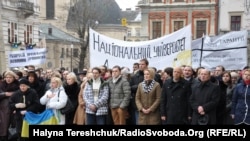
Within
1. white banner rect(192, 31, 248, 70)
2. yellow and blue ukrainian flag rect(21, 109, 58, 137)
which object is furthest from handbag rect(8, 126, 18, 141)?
white banner rect(192, 31, 248, 70)

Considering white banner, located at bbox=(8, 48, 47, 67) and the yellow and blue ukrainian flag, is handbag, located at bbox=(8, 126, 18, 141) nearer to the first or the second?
the yellow and blue ukrainian flag

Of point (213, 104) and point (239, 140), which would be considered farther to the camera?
point (213, 104)

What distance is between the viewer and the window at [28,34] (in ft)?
133

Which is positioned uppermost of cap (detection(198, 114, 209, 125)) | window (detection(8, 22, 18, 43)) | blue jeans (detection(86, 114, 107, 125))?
window (detection(8, 22, 18, 43))

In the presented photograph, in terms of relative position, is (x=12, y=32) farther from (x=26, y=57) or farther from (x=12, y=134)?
(x=12, y=134)

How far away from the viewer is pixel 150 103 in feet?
29.1

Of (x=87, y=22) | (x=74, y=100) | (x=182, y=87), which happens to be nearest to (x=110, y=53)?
(x=74, y=100)

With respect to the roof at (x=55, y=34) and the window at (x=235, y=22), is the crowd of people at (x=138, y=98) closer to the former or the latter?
the window at (x=235, y=22)

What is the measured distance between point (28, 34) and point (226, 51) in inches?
1277

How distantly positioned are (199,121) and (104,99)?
2276mm

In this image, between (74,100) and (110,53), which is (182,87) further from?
(110,53)

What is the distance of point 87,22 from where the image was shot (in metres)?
41.3

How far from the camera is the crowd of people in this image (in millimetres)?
8109

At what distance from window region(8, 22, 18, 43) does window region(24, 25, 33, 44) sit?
6.48 feet
